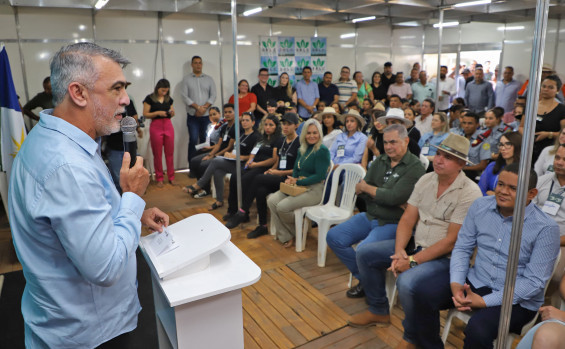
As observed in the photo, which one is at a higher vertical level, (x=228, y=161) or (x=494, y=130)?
(x=494, y=130)

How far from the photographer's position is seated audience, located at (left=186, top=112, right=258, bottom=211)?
501 centimetres

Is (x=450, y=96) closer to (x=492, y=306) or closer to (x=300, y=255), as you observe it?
(x=300, y=255)

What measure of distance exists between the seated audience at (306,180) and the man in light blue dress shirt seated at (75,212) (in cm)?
264

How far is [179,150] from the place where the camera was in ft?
23.7

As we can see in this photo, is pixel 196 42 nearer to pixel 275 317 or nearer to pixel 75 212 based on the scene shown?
pixel 275 317

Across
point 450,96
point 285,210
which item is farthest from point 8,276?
point 450,96

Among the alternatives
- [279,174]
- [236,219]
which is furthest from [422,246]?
[236,219]

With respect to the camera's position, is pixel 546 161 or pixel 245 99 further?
pixel 245 99

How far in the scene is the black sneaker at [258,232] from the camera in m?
4.12

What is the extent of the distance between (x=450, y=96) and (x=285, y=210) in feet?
22.6

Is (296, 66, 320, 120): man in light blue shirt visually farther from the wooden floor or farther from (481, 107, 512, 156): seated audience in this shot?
the wooden floor

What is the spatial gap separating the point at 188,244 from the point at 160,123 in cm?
499

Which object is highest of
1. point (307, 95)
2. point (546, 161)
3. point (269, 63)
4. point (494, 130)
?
point (269, 63)

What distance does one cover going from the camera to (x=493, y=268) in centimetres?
208
